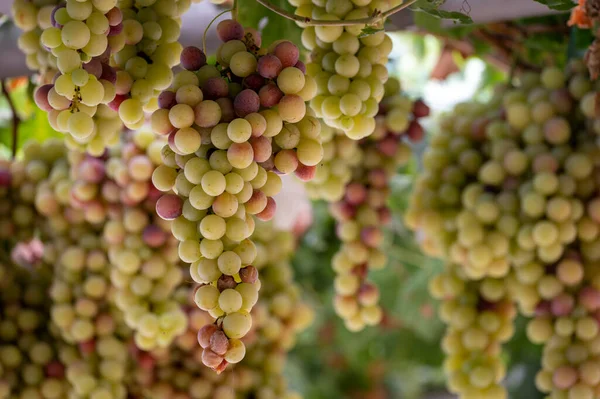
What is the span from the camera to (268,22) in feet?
2.30

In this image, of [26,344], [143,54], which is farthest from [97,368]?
[143,54]

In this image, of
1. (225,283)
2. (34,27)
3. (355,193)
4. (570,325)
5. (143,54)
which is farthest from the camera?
(355,193)

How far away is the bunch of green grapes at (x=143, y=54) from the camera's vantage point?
1.72ft

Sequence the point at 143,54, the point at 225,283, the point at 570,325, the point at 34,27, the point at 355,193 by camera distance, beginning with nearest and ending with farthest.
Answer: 1. the point at 225,283
2. the point at 143,54
3. the point at 34,27
4. the point at 570,325
5. the point at 355,193

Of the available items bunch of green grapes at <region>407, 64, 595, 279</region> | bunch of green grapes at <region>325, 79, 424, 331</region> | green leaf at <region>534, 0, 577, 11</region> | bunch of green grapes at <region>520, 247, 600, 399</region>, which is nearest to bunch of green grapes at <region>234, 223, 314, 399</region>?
bunch of green grapes at <region>325, 79, 424, 331</region>

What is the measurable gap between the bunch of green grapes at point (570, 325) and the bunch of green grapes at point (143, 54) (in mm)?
523

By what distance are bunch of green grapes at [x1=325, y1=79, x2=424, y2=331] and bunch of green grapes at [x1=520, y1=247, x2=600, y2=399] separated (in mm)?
197

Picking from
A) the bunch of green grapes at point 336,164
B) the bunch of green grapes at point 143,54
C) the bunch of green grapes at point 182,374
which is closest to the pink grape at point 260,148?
the bunch of green grapes at point 143,54

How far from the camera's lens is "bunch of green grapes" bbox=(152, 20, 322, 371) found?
0.45 meters

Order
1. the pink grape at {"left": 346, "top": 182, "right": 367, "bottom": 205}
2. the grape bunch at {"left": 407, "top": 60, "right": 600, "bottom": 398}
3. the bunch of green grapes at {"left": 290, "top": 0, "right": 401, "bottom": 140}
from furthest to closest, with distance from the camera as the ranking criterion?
1. the pink grape at {"left": 346, "top": 182, "right": 367, "bottom": 205}
2. the grape bunch at {"left": 407, "top": 60, "right": 600, "bottom": 398}
3. the bunch of green grapes at {"left": 290, "top": 0, "right": 401, "bottom": 140}

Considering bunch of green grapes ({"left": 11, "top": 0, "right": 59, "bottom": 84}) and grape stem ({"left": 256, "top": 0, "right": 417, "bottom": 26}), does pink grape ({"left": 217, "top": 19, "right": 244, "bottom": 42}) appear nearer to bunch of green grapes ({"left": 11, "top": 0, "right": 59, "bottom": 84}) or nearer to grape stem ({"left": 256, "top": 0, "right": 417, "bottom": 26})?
grape stem ({"left": 256, "top": 0, "right": 417, "bottom": 26})

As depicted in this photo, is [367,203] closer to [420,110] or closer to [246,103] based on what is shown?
[420,110]

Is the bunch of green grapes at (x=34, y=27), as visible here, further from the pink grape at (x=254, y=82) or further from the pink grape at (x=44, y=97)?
the pink grape at (x=254, y=82)

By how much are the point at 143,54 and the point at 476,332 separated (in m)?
0.56
